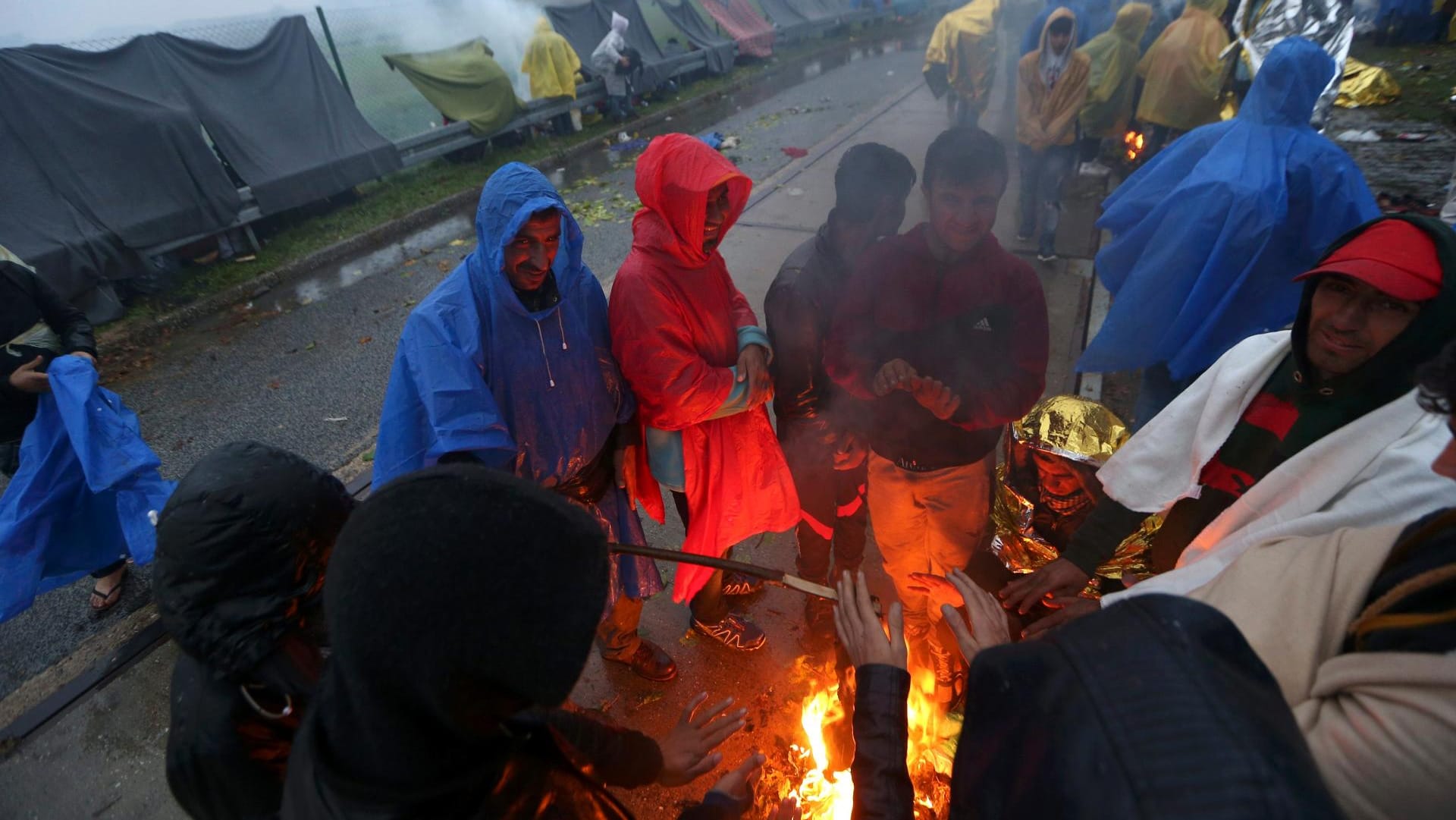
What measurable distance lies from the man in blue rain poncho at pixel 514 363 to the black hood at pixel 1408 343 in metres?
2.08

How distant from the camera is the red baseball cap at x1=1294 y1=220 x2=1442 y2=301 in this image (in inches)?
61.5

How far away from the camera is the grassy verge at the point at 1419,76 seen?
921cm

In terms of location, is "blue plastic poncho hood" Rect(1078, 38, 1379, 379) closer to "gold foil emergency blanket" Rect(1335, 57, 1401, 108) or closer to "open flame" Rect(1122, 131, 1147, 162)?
"open flame" Rect(1122, 131, 1147, 162)

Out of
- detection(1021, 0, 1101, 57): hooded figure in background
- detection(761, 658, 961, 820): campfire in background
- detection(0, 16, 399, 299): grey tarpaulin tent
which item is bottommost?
detection(761, 658, 961, 820): campfire in background

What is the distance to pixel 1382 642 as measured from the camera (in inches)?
36.3

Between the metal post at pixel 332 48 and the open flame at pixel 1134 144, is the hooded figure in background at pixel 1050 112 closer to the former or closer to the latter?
the open flame at pixel 1134 144

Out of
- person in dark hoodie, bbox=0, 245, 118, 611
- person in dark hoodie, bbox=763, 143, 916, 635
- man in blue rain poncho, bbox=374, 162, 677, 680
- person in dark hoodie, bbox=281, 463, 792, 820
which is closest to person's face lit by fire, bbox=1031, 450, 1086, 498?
person in dark hoodie, bbox=763, 143, 916, 635

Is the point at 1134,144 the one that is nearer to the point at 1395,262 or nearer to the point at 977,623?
the point at 1395,262

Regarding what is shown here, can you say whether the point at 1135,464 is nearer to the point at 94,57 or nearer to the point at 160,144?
the point at 160,144

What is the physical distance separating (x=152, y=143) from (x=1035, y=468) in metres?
9.07

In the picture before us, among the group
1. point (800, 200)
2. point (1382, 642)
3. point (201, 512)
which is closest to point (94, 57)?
point (800, 200)

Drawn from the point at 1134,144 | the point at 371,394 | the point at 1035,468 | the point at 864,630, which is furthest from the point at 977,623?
the point at 1134,144

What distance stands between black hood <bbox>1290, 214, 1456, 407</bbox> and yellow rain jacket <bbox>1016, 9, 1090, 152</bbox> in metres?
4.86

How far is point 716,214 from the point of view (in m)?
2.38
